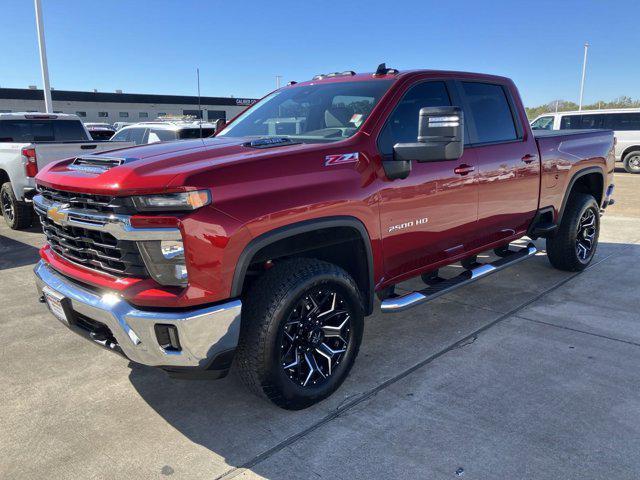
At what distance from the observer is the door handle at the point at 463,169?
12.9 feet

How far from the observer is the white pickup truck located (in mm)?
7324

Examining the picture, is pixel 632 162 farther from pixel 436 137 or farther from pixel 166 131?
pixel 436 137

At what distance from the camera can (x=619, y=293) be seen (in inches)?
204

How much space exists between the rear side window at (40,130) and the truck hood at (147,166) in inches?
285

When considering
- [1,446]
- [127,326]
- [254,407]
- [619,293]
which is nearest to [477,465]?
[254,407]

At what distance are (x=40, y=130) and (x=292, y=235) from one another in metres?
8.77

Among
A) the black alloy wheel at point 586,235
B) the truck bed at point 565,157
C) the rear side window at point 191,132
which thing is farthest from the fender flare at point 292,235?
the rear side window at point 191,132

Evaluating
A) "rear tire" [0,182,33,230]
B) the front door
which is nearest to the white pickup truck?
"rear tire" [0,182,33,230]

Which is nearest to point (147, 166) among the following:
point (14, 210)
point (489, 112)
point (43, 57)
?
point (489, 112)

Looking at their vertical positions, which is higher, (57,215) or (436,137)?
(436,137)

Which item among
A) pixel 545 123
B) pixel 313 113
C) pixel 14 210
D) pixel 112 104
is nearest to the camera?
pixel 313 113

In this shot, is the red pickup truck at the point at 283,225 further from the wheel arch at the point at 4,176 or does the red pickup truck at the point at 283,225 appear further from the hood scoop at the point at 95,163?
the wheel arch at the point at 4,176

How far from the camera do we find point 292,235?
9.41ft

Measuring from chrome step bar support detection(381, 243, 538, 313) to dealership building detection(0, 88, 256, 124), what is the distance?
136 feet
